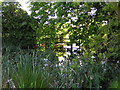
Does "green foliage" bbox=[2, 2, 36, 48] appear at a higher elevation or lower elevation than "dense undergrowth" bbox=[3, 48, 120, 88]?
higher

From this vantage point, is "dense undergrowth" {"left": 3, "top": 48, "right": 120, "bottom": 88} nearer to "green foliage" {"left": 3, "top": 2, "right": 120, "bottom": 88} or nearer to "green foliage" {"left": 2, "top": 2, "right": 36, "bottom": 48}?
"green foliage" {"left": 3, "top": 2, "right": 120, "bottom": 88}

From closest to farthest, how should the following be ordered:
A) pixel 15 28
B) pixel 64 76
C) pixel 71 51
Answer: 1. pixel 64 76
2. pixel 71 51
3. pixel 15 28

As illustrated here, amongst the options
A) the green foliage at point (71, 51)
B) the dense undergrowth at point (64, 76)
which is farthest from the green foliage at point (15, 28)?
the dense undergrowth at point (64, 76)

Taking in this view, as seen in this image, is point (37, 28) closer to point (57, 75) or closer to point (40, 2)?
point (40, 2)

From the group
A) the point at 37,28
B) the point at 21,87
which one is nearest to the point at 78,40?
the point at 37,28

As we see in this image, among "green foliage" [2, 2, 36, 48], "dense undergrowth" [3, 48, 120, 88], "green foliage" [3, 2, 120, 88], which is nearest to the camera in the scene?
"dense undergrowth" [3, 48, 120, 88]

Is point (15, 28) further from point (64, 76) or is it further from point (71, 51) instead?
point (64, 76)

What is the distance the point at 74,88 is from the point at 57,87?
181 millimetres

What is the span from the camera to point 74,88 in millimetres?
1863

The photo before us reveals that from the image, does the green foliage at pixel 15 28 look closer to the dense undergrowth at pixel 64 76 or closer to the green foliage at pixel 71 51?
the green foliage at pixel 71 51

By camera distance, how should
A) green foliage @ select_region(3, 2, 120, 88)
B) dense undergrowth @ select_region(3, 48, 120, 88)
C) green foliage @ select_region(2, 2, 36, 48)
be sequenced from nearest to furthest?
dense undergrowth @ select_region(3, 48, 120, 88)
green foliage @ select_region(3, 2, 120, 88)
green foliage @ select_region(2, 2, 36, 48)

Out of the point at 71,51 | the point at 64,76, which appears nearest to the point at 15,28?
the point at 71,51

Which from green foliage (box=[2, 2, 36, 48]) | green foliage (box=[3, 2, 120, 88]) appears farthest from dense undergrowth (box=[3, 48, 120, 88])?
green foliage (box=[2, 2, 36, 48])

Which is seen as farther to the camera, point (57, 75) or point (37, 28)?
point (37, 28)
